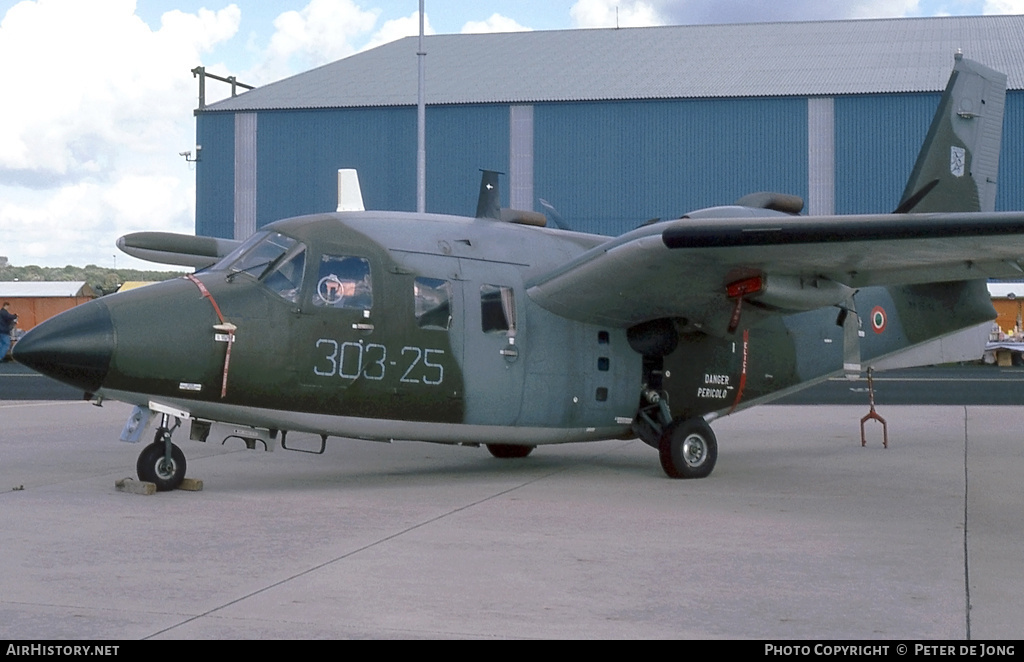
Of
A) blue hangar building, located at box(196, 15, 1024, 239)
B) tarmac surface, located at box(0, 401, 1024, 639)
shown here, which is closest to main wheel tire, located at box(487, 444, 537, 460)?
tarmac surface, located at box(0, 401, 1024, 639)

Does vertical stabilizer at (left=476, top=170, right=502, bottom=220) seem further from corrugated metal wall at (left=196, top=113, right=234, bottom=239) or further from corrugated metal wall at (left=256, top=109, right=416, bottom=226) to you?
corrugated metal wall at (left=196, top=113, right=234, bottom=239)

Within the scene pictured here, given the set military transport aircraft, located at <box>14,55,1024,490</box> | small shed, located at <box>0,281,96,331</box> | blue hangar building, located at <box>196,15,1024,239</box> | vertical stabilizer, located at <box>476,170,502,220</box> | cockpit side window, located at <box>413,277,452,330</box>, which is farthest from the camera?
small shed, located at <box>0,281,96,331</box>

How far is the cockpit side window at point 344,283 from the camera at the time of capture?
10617 millimetres

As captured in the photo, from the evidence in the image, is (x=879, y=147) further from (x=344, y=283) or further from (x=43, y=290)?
(x=43, y=290)

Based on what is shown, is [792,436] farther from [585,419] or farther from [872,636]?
[872,636]

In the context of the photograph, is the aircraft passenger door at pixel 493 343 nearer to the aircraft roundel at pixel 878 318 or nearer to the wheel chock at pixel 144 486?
the wheel chock at pixel 144 486

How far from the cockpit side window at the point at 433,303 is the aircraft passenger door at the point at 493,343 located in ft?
0.67

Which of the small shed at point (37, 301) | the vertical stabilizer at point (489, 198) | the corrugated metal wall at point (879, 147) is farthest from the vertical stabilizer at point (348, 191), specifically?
the small shed at point (37, 301)

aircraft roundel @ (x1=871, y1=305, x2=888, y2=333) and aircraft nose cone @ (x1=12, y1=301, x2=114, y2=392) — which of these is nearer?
aircraft nose cone @ (x1=12, y1=301, x2=114, y2=392)

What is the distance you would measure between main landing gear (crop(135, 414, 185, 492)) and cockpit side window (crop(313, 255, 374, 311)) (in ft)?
5.76

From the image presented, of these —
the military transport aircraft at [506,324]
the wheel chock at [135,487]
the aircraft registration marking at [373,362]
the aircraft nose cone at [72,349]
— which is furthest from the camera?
the aircraft registration marking at [373,362]

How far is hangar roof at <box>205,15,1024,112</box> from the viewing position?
159ft

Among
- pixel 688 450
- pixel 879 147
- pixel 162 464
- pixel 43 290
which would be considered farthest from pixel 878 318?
pixel 43 290
